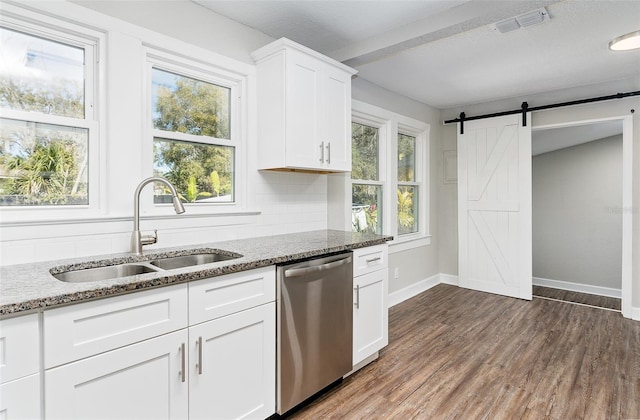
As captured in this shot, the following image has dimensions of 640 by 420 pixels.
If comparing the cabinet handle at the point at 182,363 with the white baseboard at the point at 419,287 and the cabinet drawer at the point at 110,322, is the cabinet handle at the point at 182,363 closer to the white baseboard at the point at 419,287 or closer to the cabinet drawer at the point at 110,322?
the cabinet drawer at the point at 110,322

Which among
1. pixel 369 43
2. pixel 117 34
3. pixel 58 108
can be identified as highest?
pixel 369 43

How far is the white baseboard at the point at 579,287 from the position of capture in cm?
474

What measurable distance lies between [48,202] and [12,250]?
284mm

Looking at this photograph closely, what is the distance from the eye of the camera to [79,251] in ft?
5.93

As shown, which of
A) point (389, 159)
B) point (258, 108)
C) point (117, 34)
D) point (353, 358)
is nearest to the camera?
point (117, 34)

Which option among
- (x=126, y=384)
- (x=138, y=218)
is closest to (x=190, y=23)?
(x=138, y=218)

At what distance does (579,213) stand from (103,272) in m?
5.97

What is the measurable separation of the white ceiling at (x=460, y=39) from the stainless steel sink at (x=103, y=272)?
170 cm

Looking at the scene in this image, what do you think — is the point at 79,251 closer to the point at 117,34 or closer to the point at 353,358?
the point at 117,34

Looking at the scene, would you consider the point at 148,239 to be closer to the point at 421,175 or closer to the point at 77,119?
the point at 77,119

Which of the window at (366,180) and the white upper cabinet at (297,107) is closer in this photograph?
the white upper cabinet at (297,107)

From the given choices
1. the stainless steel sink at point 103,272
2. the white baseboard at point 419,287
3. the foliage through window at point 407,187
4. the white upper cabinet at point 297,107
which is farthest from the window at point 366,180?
the stainless steel sink at point 103,272

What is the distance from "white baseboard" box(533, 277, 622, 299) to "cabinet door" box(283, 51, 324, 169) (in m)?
4.64

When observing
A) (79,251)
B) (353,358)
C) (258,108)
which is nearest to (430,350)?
(353,358)
